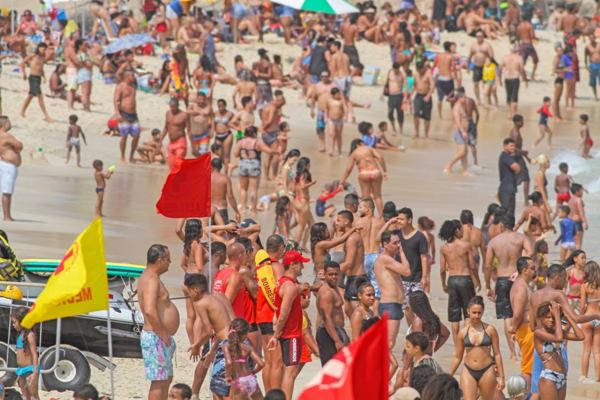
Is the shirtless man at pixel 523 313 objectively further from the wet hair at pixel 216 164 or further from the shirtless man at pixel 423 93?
the shirtless man at pixel 423 93

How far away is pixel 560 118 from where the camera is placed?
29.3 metres

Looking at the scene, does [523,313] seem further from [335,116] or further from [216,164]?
[335,116]

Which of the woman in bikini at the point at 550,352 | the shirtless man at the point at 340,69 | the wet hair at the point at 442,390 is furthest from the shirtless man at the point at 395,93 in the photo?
the wet hair at the point at 442,390

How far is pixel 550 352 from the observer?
1090 cm

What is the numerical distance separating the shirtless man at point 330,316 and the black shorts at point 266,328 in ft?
1.22

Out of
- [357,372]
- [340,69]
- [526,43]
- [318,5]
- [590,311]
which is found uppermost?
[318,5]

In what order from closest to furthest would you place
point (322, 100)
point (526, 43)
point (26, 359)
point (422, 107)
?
1. point (26, 359)
2. point (322, 100)
3. point (422, 107)
4. point (526, 43)

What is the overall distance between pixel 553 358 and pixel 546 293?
0.64 m

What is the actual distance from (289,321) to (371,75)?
20.1m

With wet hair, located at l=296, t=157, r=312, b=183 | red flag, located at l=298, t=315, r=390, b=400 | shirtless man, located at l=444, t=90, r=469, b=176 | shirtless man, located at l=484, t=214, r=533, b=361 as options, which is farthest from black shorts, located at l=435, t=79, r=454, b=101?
red flag, located at l=298, t=315, r=390, b=400

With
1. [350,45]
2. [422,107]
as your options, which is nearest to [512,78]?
[422,107]

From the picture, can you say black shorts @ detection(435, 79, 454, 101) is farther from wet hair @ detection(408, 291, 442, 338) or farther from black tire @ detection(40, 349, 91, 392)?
wet hair @ detection(408, 291, 442, 338)

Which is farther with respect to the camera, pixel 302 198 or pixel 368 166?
pixel 368 166

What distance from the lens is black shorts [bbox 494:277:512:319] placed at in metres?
13.4
